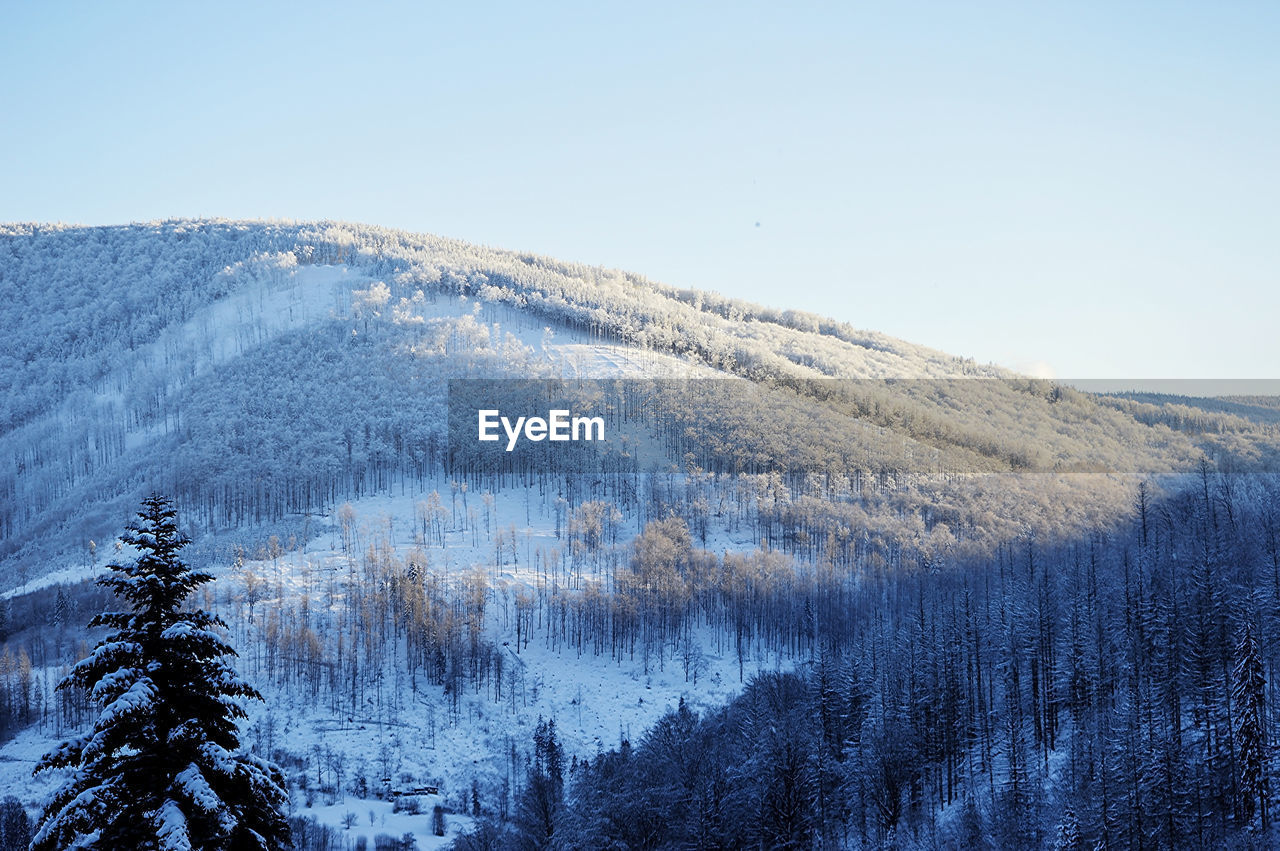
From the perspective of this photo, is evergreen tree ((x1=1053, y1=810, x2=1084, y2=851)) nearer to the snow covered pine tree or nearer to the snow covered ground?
the snow covered pine tree

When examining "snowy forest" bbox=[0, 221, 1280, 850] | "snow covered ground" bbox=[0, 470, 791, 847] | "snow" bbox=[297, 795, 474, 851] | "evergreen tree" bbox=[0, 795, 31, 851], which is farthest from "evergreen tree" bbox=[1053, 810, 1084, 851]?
"evergreen tree" bbox=[0, 795, 31, 851]

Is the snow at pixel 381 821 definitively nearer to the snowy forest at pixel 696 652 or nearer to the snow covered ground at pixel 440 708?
the snow covered ground at pixel 440 708

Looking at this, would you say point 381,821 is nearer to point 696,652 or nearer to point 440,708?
point 440,708

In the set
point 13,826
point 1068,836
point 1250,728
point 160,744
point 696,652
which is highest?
point 160,744

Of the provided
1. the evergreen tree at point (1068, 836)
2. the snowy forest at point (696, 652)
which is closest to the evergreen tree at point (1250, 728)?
the snowy forest at point (696, 652)

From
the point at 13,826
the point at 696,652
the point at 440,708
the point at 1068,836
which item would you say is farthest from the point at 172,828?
the point at 696,652

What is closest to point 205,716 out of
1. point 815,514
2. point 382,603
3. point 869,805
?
point 869,805

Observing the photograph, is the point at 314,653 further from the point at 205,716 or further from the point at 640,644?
the point at 205,716
